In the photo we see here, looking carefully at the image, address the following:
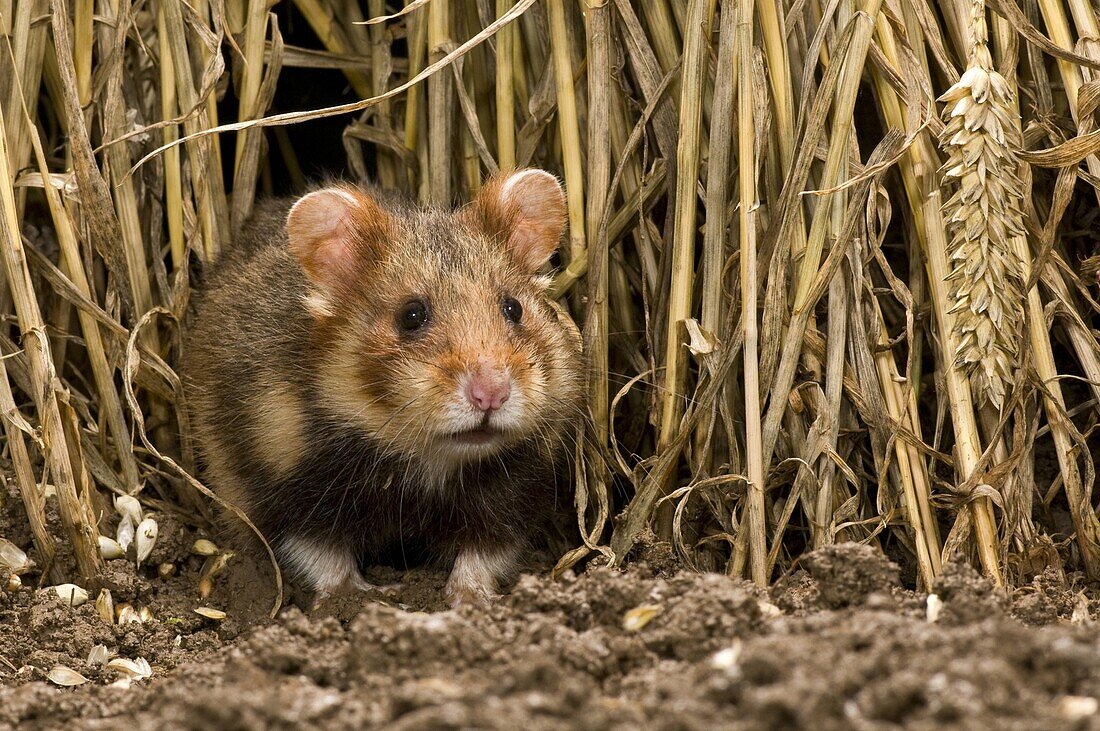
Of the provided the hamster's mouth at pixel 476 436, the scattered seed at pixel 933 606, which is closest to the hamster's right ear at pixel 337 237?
the hamster's mouth at pixel 476 436

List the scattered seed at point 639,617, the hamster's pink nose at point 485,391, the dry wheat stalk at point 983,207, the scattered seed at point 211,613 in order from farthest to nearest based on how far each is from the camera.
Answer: the scattered seed at point 211,613, the hamster's pink nose at point 485,391, the dry wheat stalk at point 983,207, the scattered seed at point 639,617

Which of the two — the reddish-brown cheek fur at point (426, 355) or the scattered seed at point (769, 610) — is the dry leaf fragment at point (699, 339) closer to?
the reddish-brown cheek fur at point (426, 355)

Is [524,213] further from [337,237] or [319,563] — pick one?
[319,563]

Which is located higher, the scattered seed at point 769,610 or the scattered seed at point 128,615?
the scattered seed at point 769,610

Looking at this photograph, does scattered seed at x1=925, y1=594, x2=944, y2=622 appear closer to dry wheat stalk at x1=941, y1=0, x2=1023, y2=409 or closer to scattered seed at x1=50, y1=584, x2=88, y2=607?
dry wheat stalk at x1=941, y1=0, x2=1023, y2=409

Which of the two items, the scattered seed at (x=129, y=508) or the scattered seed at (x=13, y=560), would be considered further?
the scattered seed at (x=129, y=508)

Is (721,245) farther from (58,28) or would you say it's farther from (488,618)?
(58,28)

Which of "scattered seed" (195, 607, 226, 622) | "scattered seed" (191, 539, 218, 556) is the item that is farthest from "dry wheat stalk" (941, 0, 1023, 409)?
"scattered seed" (191, 539, 218, 556)
